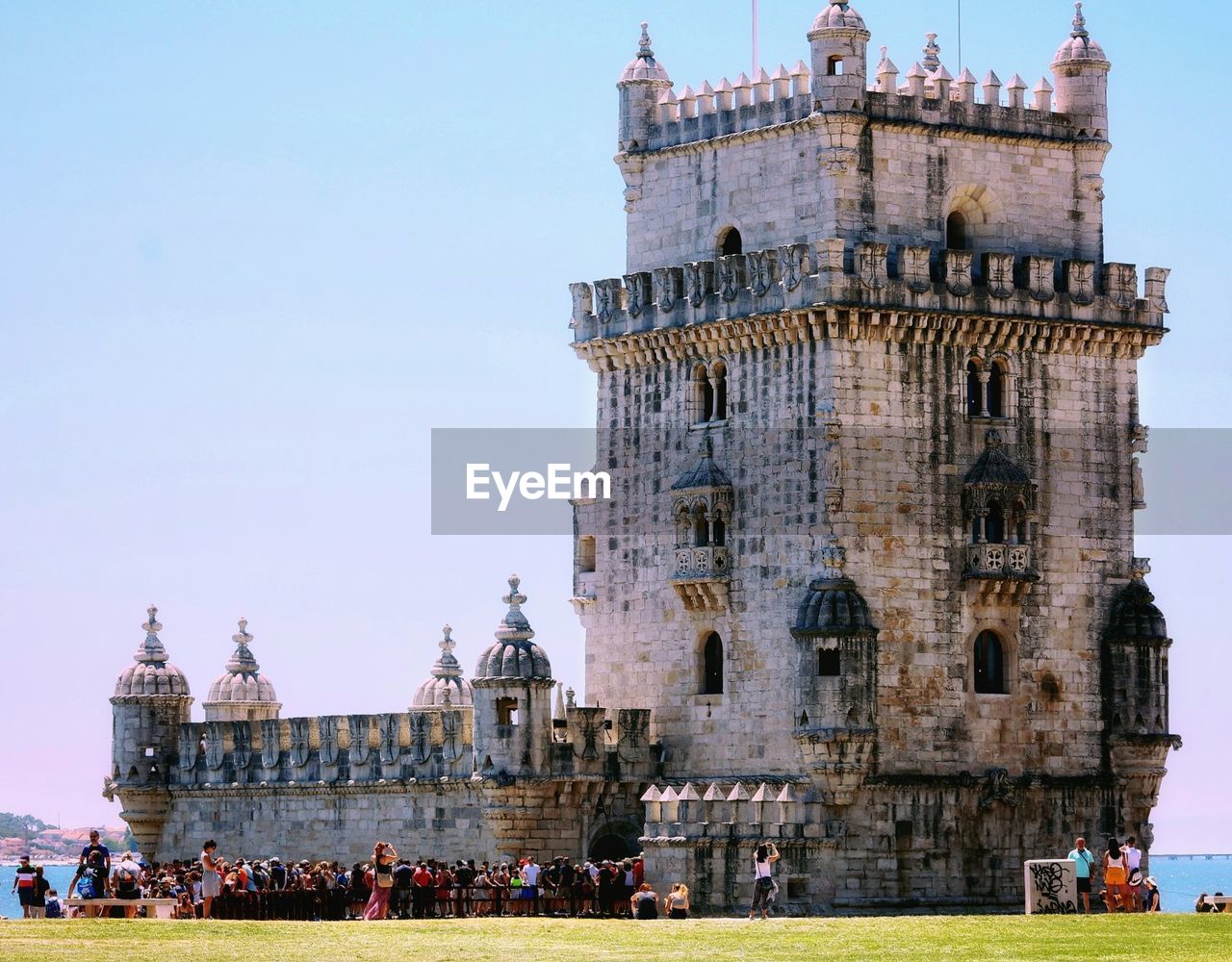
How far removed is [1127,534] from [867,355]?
8435 mm

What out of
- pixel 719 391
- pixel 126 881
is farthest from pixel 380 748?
pixel 126 881

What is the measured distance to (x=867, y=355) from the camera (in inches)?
3004

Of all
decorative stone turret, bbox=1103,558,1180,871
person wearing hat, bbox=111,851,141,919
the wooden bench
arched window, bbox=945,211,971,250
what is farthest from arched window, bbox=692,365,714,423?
the wooden bench

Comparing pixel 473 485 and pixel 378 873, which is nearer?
pixel 378 873

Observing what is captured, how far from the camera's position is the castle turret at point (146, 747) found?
91688 millimetres

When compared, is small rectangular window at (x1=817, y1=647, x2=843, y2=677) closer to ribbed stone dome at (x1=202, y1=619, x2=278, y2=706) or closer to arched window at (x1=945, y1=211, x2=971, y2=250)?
arched window at (x1=945, y1=211, x2=971, y2=250)

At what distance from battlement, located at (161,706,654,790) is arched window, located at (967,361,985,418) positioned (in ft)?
35.6

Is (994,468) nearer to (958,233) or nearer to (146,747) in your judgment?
(958,233)

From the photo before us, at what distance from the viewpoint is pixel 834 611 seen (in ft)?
246

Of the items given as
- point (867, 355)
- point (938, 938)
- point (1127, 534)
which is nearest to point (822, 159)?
point (867, 355)

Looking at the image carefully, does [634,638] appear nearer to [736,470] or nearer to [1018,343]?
[736,470]

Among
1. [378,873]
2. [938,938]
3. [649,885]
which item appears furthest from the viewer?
[649,885]

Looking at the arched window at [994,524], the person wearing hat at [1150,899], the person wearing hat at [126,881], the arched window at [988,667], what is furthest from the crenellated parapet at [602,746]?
the person wearing hat at [1150,899]

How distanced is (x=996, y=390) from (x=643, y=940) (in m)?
21.7
